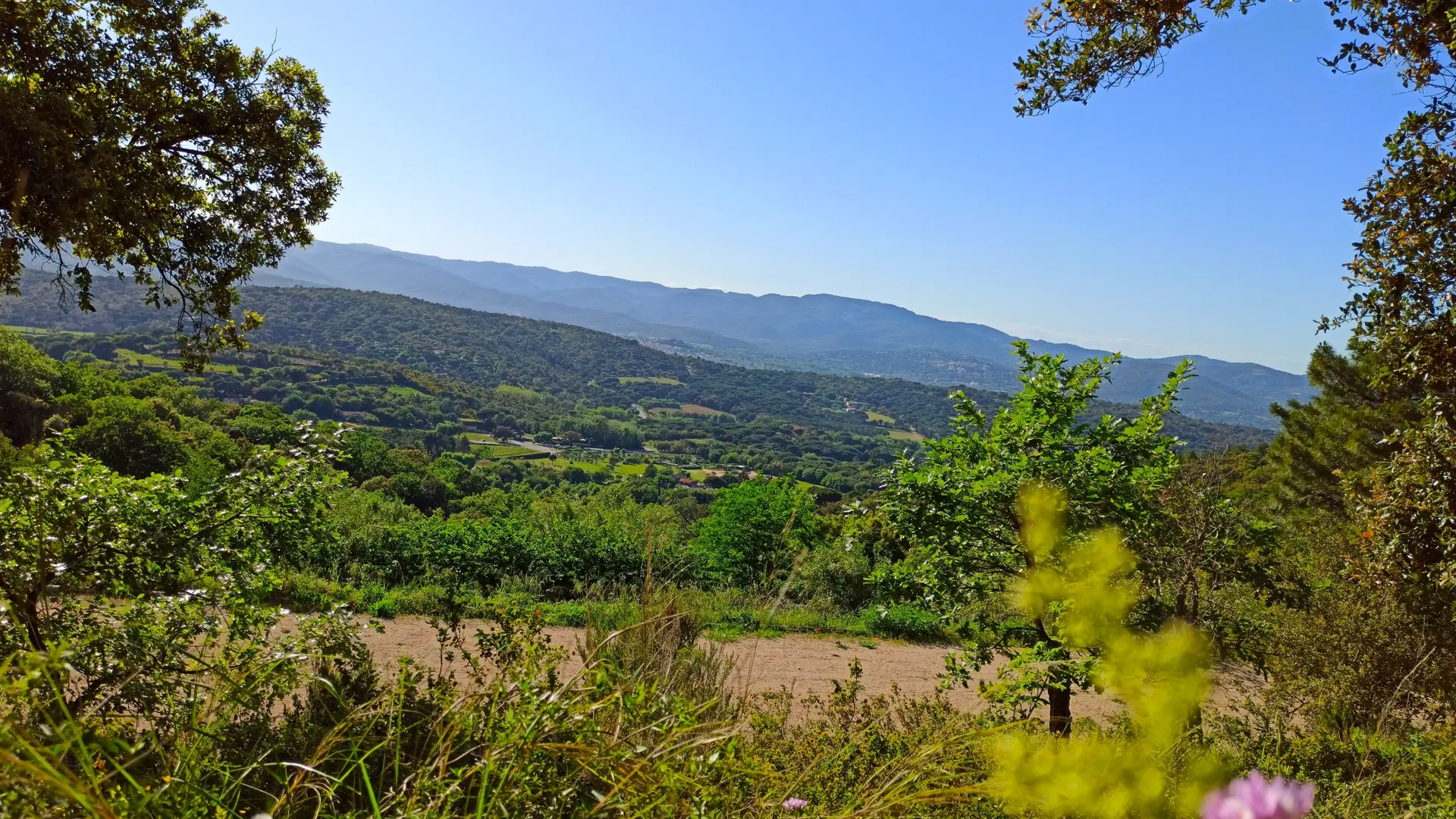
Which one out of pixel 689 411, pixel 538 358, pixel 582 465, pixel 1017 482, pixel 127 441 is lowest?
pixel 689 411

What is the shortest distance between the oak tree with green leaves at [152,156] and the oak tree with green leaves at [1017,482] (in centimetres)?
450

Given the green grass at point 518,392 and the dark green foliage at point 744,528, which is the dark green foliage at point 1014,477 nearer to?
the dark green foliage at point 744,528

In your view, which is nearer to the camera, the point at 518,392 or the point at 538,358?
the point at 518,392

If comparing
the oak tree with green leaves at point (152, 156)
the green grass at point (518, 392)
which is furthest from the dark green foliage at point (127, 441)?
the green grass at point (518, 392)

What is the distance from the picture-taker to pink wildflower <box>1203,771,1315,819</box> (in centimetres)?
57

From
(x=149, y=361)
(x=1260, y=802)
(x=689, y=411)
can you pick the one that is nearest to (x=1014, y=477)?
(x=1260, y=802)

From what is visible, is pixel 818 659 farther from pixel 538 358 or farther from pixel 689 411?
pixel 538 358

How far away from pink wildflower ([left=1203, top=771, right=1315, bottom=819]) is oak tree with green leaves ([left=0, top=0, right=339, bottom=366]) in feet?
13.7

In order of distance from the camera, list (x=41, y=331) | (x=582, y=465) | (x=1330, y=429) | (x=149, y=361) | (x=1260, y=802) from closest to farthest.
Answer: (x=1260, y=802), (x=1330, y=429), (x=582, y=465), (x=149, y=361), (x=41, y=331)

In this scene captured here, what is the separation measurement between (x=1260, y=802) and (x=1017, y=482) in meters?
3.72

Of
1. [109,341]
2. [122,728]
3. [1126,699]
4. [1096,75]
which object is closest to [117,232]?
[122,728]

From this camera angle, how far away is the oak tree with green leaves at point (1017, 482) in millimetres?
4180

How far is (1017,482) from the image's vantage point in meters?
4.10

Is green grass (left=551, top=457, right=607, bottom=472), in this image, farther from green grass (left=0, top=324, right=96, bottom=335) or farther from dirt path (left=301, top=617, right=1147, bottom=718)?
green grass (left=0, top=324, right=96, bottom=335)
